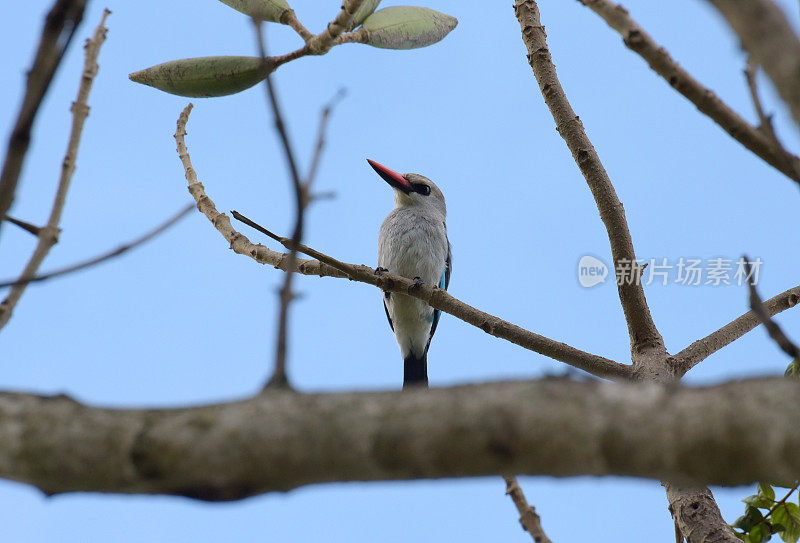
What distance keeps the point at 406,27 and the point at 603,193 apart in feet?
3.77

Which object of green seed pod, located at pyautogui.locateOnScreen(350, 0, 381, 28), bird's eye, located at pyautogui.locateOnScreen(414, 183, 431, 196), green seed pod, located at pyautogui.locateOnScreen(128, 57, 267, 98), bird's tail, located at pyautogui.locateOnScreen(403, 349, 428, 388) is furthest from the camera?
bird's eye, located at pyautogui.locateOnScreen(414, 183, 431, 196)

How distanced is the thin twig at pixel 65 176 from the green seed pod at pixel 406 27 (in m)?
1.09

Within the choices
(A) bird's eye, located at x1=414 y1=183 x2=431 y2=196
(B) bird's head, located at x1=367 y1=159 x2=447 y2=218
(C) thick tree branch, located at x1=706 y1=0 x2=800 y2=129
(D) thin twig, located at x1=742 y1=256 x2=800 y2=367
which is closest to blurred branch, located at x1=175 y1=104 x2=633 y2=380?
(D) thin twig, located at x1=742 y1=256 x2=800 y2=367

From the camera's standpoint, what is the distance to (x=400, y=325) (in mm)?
6895

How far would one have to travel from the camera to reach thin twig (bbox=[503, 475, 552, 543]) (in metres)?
2.32

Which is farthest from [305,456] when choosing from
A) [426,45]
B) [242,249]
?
[242,249]

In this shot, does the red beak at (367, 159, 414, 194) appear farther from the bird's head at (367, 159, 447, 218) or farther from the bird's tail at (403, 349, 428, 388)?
the bird's tail at (403, 349, 428, 388)

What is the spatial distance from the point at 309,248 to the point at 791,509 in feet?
6.55

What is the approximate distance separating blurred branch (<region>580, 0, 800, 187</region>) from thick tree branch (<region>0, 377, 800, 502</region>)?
2.76ft

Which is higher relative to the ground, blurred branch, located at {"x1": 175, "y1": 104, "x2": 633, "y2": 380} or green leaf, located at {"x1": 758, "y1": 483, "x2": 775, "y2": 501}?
blurred branch, located at {"x1": 175, "y1": 104, "x2": 633, "y2": 380}

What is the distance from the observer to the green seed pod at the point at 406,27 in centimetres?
286

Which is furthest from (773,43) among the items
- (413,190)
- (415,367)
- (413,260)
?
(413,190)

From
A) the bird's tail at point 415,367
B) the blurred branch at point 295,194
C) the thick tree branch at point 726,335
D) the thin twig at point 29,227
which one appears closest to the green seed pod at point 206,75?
the thin twig at point 29,227

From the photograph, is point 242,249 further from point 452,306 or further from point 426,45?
point 426,45
